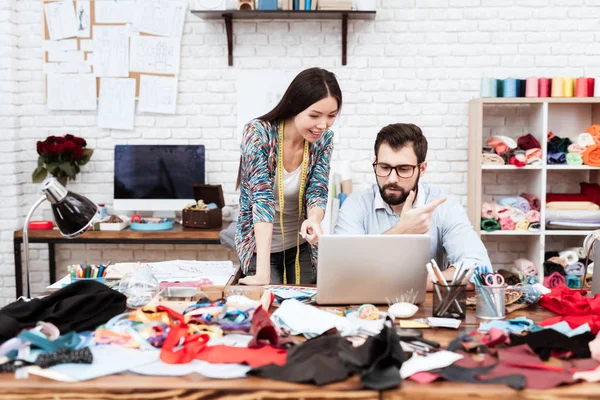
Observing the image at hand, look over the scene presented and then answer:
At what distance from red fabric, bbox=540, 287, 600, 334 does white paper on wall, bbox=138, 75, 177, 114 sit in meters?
3.15

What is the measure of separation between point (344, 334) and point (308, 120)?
0.98 m

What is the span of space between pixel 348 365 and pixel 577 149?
3.29 metres

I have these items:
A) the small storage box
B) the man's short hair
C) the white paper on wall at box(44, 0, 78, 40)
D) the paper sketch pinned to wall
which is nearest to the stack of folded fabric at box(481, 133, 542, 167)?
the paper sketch pinned to wall

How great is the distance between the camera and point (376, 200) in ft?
8.61

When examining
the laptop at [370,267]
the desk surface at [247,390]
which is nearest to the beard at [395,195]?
the laptop at [370,267]

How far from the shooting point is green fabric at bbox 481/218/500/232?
4277 millimetres

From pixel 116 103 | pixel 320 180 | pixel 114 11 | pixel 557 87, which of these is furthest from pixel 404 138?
pixel 114 11

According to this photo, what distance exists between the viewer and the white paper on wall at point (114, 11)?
456 cm

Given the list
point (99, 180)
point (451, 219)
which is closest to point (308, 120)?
point (451, 219)

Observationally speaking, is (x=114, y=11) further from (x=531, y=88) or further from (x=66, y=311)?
(x=66, y=311)

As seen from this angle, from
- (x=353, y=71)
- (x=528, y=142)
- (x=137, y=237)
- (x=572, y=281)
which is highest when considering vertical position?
(x=353, y=71)

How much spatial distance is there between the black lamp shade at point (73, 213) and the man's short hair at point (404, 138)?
1.11 metres

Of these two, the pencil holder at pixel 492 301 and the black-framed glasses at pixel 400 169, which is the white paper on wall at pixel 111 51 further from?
the pencil holder at pixel 492 301

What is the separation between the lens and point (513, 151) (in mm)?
4328
